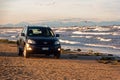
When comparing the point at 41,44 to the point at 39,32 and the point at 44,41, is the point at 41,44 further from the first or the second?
the point at 39,32

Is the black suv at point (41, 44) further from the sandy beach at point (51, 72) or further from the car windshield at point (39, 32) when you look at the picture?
the sandy beach at point (51, 72)

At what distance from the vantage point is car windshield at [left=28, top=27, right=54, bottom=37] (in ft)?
78.2

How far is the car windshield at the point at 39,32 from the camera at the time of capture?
23.8m

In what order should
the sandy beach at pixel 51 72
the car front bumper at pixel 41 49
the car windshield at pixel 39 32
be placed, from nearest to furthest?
the sandy beach at pixel 51 72, the car front bumper at pixel 41 49, the car windshield at pixel 39 32

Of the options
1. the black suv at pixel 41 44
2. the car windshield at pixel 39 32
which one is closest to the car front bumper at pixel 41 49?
the black suv at pixel 41 44

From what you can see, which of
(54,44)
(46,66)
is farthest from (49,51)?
(46,66)

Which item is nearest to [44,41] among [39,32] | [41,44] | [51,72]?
[41,44]

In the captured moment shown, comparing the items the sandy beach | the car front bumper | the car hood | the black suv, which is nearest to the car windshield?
the black suv

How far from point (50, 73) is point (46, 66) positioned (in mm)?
2543

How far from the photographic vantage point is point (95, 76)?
1570 centimetres

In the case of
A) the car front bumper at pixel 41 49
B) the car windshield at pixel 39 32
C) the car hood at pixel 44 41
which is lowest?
the car front bumper at pixel 41 49

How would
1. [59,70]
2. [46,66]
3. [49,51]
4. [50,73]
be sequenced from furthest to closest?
[49,51] < [46,66] < [59,70] < [50,73]

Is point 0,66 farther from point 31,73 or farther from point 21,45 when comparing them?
point 21,45

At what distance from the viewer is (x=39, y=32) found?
24016 millimetres
